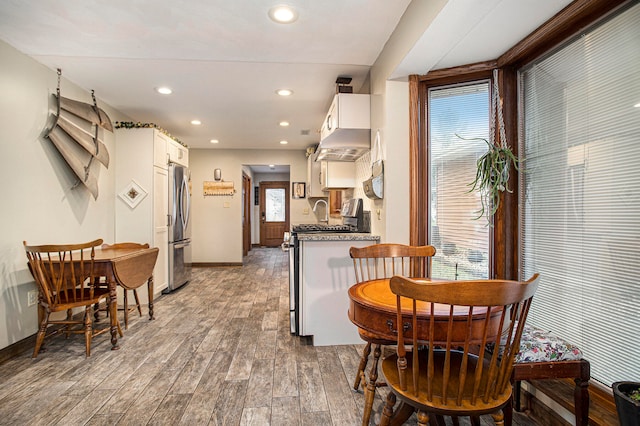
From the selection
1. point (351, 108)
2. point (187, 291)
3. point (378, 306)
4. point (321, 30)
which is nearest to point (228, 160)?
point (187, 291)

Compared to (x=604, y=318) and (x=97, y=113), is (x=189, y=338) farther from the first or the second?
(x=604, y=318)

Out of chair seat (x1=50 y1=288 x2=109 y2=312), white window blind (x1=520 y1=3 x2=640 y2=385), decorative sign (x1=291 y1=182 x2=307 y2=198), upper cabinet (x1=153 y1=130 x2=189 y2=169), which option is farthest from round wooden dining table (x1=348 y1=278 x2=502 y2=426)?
decorative sign (x1=291 y1=182 x2=307 y2=198)

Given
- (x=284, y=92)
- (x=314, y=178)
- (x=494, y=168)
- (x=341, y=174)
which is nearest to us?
(x=494, y=168)

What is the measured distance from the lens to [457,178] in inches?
91.9

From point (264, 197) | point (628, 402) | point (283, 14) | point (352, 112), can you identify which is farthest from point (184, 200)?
point (264, 197)

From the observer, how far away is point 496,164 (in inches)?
78.6

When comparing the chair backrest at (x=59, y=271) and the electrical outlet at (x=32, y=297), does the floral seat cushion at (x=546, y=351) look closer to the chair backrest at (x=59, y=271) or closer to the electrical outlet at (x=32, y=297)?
the chair backrest at (x=59, y=271)

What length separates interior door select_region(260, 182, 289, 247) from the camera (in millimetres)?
9766

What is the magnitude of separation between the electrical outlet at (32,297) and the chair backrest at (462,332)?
2.97m

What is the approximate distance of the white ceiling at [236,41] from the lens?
6.18ft

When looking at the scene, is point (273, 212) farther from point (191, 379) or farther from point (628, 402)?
point (628, 402)

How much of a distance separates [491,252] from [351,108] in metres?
1.61

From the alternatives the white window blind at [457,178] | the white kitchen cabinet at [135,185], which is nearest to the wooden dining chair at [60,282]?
the white kitchen cabinet at [135,185]

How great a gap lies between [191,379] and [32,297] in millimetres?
1652
